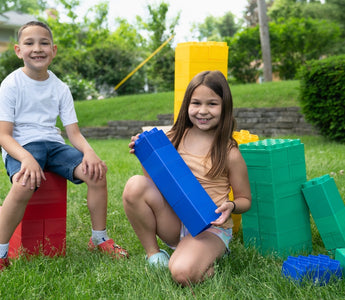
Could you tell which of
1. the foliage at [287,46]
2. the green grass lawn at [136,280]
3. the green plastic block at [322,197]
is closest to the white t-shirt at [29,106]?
the green grass lawn at [136,280]

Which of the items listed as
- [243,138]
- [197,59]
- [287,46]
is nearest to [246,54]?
[287,46]

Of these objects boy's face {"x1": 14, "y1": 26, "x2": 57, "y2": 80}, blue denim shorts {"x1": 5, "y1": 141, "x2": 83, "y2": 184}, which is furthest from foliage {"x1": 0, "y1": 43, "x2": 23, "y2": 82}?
blue denim shorts {"x1": 5, "y1": 141, "x2": 83, "y2": 184}

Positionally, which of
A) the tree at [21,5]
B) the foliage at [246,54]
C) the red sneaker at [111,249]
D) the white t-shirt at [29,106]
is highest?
the tree at [21,5]

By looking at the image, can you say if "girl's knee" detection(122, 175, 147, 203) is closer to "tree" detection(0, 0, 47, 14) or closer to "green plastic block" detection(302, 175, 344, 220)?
"green plastic block" detection(302, 175, 344, 220)

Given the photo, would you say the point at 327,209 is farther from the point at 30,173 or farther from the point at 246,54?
the point at 246,54

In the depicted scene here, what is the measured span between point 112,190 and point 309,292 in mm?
2725

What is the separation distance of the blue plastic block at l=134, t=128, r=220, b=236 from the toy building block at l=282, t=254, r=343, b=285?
16.7 inches

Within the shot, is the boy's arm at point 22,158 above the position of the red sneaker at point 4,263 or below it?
above

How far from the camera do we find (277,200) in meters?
2.44

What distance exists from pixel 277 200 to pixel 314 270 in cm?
54

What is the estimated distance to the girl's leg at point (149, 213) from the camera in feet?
7.53

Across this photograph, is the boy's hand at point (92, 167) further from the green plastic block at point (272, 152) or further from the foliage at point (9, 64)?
the foliage at point (9, 64)

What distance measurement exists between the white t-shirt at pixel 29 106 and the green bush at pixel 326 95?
5.44 meters

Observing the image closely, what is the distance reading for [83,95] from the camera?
15.2 meters
